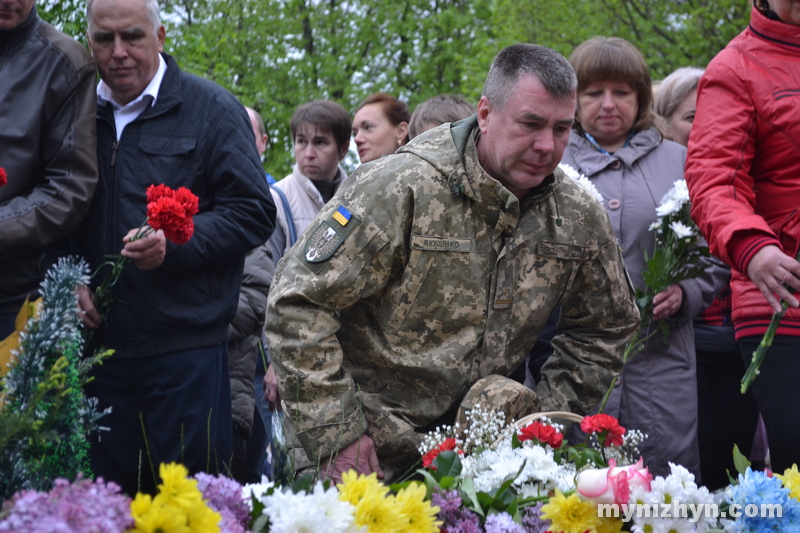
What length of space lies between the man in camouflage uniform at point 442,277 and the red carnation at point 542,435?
459 millimetres

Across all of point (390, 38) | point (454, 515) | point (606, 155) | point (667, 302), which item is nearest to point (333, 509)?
point (454, 515)

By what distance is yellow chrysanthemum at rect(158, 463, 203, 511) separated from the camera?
151 centimetres

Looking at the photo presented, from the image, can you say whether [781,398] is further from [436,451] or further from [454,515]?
[454,515]

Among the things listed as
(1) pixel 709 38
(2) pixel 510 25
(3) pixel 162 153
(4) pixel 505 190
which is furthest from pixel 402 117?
(2) pixel 510 25

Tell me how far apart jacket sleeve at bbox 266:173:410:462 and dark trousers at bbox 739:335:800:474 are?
4.23ft

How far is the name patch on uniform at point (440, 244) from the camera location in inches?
123

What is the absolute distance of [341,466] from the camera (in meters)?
3.03

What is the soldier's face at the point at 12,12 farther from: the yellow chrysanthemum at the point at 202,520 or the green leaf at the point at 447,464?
the yellow chrysanthemum at the point at 202,520

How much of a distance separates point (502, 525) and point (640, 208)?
7.96 feet

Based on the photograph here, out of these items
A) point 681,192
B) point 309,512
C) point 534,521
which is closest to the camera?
point 309,512

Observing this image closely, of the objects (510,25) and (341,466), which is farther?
(510,25)

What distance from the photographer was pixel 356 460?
3045 millimetres

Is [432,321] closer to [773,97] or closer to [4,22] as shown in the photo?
[773,97]

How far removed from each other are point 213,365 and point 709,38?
10.8 m
